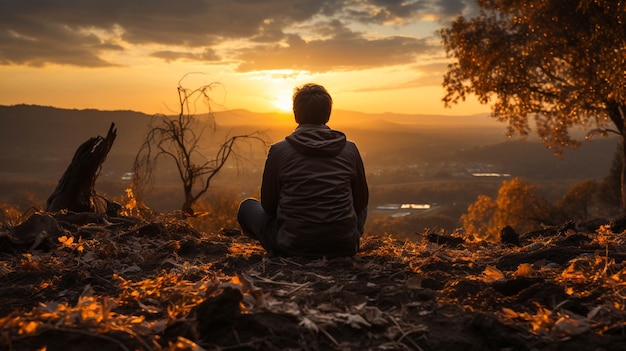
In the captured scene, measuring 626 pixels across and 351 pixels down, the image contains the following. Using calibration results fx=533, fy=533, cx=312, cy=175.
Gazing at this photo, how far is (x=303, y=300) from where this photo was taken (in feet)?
13.7

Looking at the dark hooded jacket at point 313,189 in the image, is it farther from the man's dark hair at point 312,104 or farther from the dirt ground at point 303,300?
the dirt ground at point 303,300

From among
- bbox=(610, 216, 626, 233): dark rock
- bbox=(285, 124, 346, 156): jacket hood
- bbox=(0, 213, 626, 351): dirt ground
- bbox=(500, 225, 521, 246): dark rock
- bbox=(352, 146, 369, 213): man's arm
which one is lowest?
bbox=(500, 225, 521, 246): dark rock

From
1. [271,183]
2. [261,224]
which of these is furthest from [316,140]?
[261,224]

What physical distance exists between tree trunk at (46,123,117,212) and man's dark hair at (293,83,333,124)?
16.2 ft

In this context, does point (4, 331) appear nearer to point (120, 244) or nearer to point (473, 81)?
point (120, 244)

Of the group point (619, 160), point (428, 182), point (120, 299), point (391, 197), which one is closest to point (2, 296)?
point (120, 299)

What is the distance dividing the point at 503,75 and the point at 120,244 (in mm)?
17245

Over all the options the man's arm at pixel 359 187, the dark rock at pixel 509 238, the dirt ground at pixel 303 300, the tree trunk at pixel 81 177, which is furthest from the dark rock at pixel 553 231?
the tree trunk at pixel 81 177

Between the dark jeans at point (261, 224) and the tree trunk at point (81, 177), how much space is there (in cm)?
411

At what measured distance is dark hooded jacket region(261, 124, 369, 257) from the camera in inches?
229

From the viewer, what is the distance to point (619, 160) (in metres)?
40.6

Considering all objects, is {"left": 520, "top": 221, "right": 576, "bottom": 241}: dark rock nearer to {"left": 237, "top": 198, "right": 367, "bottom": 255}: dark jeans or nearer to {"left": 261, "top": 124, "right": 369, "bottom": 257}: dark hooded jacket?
{"left": 237, "top": 198, "right": 367, "bottom": 255}: dark jeans

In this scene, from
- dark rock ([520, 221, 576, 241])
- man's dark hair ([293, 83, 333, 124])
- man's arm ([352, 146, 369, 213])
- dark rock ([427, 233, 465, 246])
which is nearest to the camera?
man's dark hair ([293, 83, 333, 124])

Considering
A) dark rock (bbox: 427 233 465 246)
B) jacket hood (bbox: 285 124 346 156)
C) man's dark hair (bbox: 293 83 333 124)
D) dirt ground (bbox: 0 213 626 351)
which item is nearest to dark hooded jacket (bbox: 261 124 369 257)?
jacket hood (bbox: 285 124 346 156)
